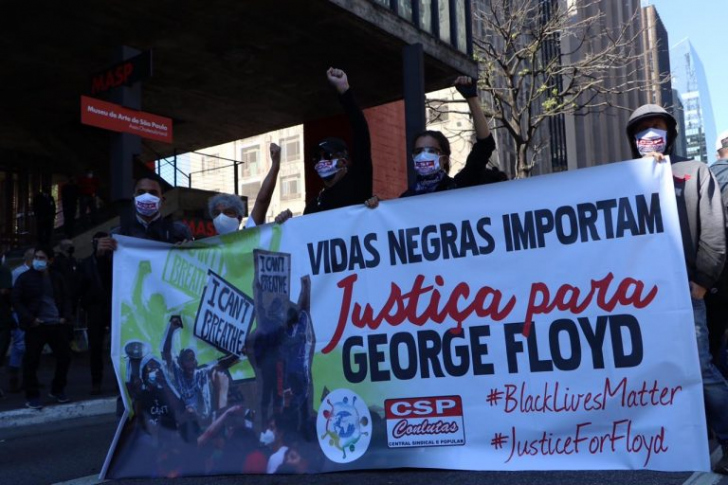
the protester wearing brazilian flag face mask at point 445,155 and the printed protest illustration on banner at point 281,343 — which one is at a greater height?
the protester wearing brazilian flag face mask at point 445,155

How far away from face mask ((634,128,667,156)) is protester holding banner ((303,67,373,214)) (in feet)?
5.21

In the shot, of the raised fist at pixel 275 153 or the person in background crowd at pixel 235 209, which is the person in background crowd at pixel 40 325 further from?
the raised fist at pixel 275 153

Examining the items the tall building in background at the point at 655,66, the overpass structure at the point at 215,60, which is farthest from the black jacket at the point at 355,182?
the tall building in background at the point at 655,66

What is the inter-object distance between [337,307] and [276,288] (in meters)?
0.42

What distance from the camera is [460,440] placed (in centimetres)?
373

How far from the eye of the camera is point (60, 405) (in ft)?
27.1

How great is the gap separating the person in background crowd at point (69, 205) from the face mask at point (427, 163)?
15729 millimetres

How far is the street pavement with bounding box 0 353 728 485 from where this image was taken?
393 centimetres

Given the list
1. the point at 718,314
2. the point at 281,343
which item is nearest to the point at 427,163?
the point at 281,343

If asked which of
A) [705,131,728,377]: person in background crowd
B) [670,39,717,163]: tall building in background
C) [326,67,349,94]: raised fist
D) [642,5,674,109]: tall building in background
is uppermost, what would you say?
[670,39,717,163]: tall building in background

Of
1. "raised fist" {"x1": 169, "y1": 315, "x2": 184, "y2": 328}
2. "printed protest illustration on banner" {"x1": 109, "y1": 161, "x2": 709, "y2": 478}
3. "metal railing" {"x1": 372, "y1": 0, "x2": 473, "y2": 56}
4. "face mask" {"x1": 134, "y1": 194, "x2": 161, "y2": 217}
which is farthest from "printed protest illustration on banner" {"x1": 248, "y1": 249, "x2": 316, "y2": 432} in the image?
"metal railing" {"x1": 372, "y1": 0, "x2": 473, "y2": 56}

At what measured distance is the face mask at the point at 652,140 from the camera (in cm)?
410

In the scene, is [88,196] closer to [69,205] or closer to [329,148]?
[69,205]

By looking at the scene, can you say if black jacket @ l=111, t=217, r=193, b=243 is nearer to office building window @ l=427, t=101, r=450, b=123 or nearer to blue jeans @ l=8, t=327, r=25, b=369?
blue jeans @ l=8, t=327, r=25, b=369
